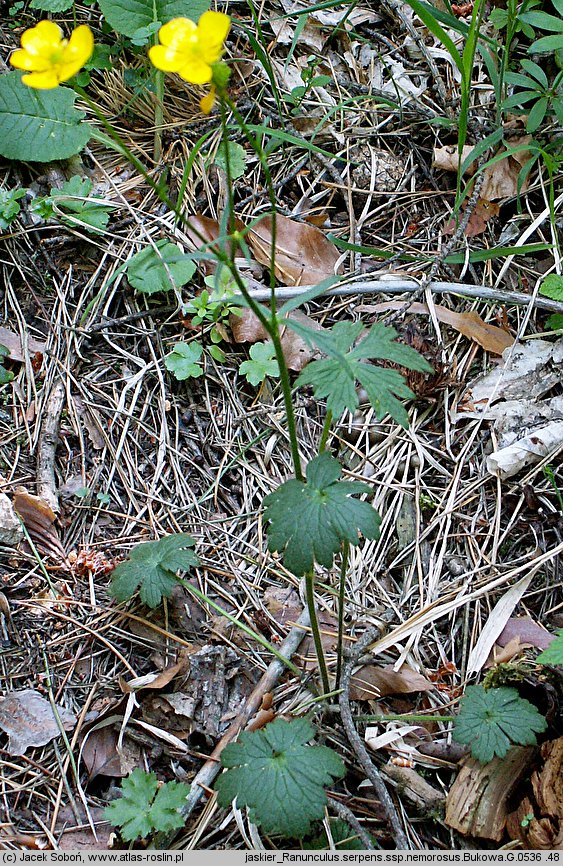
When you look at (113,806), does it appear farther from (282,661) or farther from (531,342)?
(531,342)

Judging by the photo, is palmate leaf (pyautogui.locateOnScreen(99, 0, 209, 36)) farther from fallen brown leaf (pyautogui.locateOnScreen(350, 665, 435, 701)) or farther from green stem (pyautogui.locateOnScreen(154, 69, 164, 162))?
fallen brown leaf (pyautogui.locateOnScreen(350, 665, 435, 701))

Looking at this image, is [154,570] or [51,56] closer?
[51,56]

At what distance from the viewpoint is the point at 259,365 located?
2.15 metres

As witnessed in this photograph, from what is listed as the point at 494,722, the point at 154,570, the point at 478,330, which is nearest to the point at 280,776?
the point at 494,722

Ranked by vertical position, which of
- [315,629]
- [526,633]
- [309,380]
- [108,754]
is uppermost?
[309,380]

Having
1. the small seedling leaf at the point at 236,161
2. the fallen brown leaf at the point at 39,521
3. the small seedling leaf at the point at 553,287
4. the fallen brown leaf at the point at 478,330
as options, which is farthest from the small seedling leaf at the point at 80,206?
the small seedling leaf at the point at 553,287

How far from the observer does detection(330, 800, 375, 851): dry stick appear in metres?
1.48

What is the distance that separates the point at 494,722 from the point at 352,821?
0.36 metres

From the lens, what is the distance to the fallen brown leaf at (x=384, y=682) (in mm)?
1732

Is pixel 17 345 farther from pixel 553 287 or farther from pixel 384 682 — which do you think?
pixel 553 287

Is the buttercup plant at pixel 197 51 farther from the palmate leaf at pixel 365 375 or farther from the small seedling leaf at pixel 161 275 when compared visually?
the small seedling leaf at pixel 161 275

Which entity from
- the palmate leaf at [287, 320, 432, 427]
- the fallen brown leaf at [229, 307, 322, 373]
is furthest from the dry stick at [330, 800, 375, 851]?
the fallen brown leaf at [229, 307, 322, 373]
